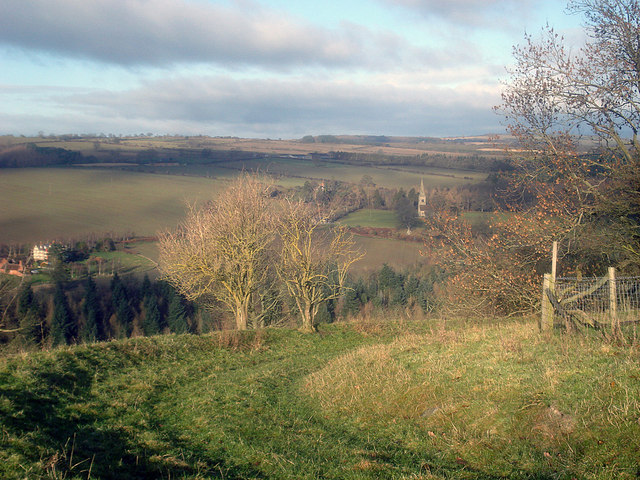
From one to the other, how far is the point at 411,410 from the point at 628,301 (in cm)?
620

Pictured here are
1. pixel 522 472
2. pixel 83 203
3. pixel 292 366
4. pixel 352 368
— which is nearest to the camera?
pixel 522 472

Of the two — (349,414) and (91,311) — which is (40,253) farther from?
(349,414)

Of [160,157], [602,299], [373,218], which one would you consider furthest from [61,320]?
[160,157]

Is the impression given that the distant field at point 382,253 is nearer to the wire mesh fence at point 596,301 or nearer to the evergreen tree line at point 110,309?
the evergreen tree line at point 110,309

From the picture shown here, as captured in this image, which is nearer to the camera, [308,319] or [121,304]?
[308,319]

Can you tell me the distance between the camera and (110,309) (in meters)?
36.9

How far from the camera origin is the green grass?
45.2 m

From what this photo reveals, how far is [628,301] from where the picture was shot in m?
9.93

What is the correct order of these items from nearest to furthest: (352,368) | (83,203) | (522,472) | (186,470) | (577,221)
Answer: (522,472)
(186,470)
(352,368)
(577,221)
(83,203)

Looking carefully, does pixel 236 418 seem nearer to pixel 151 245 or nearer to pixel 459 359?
pixel 459 359

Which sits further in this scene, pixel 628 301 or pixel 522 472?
pixel 628 301

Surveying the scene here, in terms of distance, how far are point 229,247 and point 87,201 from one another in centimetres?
4378

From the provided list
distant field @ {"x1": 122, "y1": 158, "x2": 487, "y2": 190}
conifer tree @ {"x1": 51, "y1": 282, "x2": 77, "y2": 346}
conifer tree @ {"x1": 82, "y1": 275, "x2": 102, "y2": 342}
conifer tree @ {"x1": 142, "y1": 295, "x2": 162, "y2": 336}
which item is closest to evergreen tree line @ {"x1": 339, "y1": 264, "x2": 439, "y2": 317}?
distant field @ {"x1": 122, "y1": 158, "x2": 487, "y2": 190}

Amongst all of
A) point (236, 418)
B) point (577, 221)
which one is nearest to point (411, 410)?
point (236, 418)
